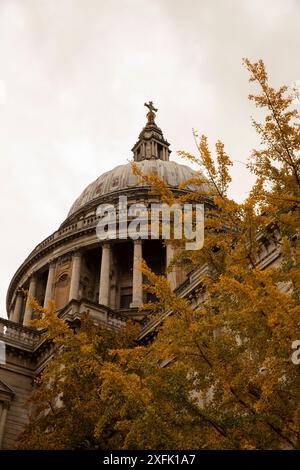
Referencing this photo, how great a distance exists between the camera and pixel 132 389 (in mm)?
8961

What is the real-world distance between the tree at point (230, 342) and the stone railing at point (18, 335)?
17428 mm

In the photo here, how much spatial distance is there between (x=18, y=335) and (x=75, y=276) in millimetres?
12124

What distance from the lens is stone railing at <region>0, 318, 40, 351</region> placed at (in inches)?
1111

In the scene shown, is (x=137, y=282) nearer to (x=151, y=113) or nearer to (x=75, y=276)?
(x=75, y=276)

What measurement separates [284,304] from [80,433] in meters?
9.78

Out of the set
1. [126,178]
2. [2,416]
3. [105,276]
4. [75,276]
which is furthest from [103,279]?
[2,416]

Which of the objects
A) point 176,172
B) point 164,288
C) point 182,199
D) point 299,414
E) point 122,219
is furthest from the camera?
point 176,172

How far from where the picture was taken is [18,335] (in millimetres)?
29141

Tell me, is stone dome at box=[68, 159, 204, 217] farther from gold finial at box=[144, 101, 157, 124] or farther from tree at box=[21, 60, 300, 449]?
tree at box=[21, 60, 300, 449]

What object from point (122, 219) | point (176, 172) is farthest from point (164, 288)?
point (176, 172)

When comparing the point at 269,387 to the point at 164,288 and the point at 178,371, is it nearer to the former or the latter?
the point at 178,371

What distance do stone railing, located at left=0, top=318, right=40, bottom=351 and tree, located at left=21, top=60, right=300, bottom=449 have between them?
1743 centimetres

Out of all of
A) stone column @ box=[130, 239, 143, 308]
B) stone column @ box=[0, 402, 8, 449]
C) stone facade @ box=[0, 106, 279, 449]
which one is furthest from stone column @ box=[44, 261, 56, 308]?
stone column @ box=[0, 402, 8, 449]

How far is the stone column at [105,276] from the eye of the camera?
3894 cm
